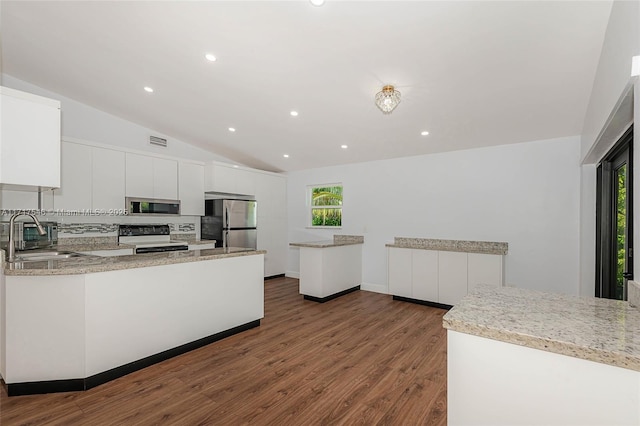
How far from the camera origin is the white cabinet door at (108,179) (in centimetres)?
416

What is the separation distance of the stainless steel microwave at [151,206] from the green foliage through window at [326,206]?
8.67 ft

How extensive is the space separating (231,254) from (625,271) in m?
3.41

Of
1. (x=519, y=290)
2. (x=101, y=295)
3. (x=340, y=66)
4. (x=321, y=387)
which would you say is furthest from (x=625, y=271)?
(x=101, y=295)

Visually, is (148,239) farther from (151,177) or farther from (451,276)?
(451,276)

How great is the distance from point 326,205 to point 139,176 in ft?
10.9

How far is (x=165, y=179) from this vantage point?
487 centimetres

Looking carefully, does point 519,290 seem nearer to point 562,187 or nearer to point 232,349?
point 232,349

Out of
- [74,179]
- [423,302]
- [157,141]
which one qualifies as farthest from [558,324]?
[157,141]

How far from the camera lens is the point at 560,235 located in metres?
3.74

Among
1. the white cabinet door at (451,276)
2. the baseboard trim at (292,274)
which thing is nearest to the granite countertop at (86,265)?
the white cabinet door at (451,276)

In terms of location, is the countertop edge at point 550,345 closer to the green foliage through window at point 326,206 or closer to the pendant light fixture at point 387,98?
the pendant light fixture at point 387,98

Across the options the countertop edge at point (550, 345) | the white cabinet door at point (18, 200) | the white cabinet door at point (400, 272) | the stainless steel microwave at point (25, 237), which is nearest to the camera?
the countertop edge at point (550, 345)

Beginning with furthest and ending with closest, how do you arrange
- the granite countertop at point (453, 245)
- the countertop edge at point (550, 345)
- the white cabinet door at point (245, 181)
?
1. the white cabinet door at point (245, 181)
2. the granite countertop at point (453, 245)
3. the countertop edge at point (550, 345)

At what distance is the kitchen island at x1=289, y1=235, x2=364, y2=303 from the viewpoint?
4.55 m
